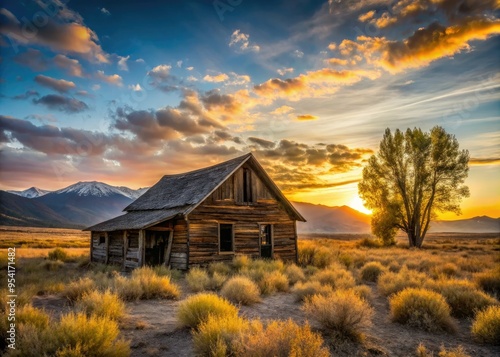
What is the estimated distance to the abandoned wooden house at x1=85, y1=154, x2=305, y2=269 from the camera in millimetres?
15484

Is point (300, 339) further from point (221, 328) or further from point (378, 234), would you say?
point (378, 234)

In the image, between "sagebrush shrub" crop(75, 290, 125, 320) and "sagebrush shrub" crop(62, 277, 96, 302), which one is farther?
"sagebrush shrub" crop(62, 277, 96, 302)

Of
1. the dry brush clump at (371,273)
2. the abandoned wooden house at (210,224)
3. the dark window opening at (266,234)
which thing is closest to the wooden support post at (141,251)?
the abandoned wooden house at (210,224)

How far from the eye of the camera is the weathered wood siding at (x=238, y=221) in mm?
15586

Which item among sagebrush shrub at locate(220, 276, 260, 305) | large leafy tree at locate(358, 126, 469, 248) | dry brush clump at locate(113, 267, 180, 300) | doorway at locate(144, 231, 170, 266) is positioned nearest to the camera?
sagebrush shrub at locate(220, 276, 260, 305)

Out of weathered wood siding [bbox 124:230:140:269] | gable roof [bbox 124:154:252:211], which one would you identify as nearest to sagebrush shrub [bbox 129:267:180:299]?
gable roof [bbox 124:154:252:211]

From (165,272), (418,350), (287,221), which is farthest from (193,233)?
(418,350)

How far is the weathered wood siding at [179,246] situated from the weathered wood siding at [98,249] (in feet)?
18.7

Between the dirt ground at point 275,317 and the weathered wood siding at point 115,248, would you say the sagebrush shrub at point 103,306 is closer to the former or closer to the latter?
the dirt ground at point 275,317

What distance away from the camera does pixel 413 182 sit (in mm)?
27250

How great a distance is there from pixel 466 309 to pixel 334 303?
14.3ft

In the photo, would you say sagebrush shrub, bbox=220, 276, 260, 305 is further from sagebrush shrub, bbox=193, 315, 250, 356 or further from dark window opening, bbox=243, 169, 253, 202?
dark window opening, bbox=243, 169, 253, 202

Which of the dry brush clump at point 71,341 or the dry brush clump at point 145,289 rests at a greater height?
the dry brush clump at point 71,341

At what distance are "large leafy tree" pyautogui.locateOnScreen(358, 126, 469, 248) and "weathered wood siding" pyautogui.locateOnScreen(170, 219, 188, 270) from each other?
19.2 m
